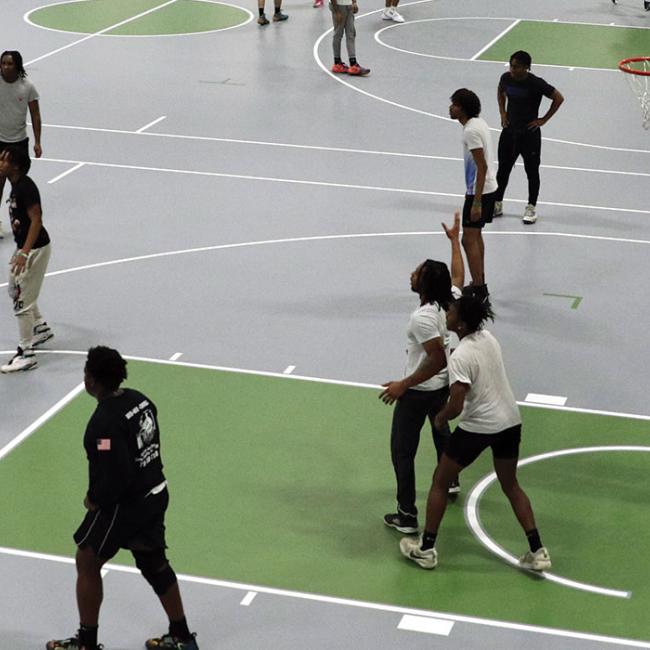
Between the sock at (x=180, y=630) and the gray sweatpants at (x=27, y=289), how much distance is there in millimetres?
4884

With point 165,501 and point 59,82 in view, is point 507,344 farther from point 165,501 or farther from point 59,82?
point 59,82

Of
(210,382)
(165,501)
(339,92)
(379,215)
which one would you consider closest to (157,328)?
(210,382)

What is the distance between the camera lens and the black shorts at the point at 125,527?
7.89 meters

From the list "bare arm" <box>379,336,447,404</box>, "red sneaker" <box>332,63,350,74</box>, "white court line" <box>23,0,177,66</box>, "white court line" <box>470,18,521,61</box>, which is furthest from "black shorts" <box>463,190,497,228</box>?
"white court line" <box>23,0,177,66</box>

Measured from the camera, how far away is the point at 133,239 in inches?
619

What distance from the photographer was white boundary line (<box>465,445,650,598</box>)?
904 centimetres

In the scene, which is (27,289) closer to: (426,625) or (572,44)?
(426,625)

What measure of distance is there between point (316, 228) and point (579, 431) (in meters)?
5.70

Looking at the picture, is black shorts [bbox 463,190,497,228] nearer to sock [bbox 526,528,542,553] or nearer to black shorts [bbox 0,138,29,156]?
sock [bbox 526,528,542,553]

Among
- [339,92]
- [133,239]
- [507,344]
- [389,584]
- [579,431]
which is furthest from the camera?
[339,92]

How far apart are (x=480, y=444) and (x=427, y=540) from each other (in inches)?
32.5

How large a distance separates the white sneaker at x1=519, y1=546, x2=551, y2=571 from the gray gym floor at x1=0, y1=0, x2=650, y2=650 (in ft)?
2.17

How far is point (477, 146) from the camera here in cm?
1306

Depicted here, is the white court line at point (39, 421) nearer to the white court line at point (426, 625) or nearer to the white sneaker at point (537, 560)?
the white court line at point (426, 625)
